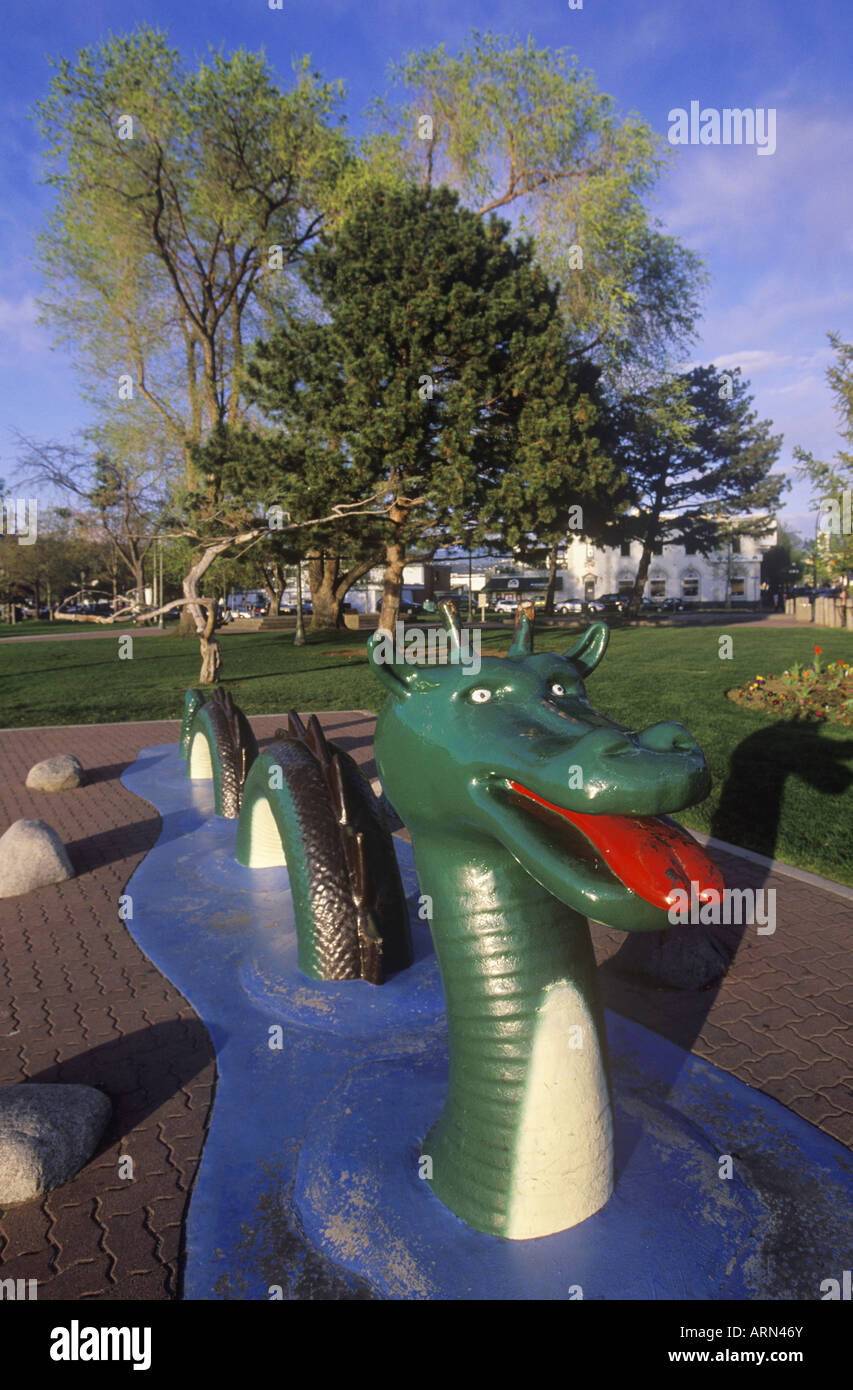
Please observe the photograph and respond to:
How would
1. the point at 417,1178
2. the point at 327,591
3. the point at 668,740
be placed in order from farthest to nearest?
1. the point at 327,591
2. the point at 417,1178
3. the point at 668,740

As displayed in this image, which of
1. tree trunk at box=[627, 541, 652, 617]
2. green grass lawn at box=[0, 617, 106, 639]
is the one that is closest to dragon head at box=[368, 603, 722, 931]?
tree trunk at box=[627, 541, 652, 617]

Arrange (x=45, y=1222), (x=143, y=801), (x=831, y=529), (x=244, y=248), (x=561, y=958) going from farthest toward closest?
(x=244, y=248) < (x=831, y=529) < (x=143, y=801) < (x=45, y=1222) < (x=561, y=958)

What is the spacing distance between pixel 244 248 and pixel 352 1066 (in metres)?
32.2

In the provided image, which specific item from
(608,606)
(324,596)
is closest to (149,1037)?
(324,596)

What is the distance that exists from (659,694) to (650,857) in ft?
48.3

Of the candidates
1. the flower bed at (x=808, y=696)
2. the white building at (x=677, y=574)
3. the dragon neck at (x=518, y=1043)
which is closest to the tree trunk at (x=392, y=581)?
the flower bed at (x=808, y=696)

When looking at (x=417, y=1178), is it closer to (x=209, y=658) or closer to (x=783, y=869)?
(x=783, y=869)

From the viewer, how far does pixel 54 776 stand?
33.4 ft

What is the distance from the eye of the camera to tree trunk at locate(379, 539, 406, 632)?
81.0 feet

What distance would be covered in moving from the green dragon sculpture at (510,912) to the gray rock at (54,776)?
8.66 meters

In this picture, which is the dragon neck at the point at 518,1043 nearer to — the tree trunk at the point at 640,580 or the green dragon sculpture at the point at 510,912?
the green dragon sculpture at the point at 510,912
